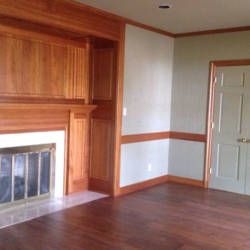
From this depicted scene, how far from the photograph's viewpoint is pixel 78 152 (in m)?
4.97

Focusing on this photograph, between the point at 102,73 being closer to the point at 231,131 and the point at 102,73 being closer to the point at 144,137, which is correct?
the point at 144,137

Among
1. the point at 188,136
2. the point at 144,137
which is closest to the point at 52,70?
the point at 144,137

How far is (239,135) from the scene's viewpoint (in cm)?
520

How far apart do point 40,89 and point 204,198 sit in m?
2.72

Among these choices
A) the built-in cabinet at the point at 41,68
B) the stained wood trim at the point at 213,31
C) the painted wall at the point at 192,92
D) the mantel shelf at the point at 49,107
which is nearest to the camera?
the mantel shelf at the point at 49,107

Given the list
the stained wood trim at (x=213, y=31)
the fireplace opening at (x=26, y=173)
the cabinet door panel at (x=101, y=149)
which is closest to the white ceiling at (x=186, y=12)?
the stained wood trim at (x=213, y=31)

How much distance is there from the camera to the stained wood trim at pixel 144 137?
4.99 metres

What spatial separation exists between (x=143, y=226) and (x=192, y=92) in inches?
104

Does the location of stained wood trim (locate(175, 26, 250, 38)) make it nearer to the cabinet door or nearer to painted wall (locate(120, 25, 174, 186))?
painted wall (locate(120, 25, 174, 186))

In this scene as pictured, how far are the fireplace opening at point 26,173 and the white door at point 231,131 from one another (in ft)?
8.33

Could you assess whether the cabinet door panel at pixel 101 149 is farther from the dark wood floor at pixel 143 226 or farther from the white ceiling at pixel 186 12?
the white ceiling at pixel 186 12

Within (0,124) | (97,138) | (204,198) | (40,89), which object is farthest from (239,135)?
(0,124)

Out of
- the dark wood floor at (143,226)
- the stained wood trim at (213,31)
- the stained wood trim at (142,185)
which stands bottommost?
the dark wood floor at (143,226)

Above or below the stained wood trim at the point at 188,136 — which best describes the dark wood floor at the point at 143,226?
below
